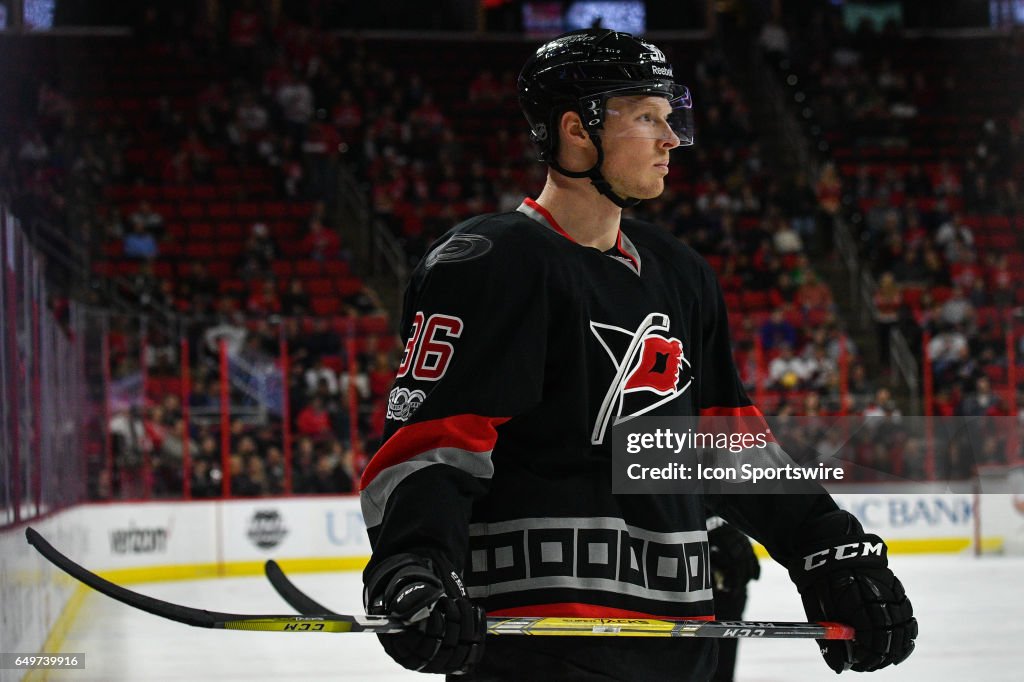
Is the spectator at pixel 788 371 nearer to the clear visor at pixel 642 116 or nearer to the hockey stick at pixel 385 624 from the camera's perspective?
the clear visor at pixel 642 116

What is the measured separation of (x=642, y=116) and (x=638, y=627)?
727mm

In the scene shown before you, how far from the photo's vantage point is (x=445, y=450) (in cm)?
173

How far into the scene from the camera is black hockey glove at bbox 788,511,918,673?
6.23ft

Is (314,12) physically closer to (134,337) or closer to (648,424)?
(134,337)

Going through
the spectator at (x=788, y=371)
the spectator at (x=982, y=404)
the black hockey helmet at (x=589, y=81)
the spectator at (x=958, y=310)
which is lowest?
the spectator at (x=982, y=404)

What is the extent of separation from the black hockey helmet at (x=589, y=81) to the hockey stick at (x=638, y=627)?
0.59 m

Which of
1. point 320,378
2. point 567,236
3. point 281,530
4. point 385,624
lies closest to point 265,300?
point 320,378

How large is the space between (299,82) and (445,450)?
1367 cm

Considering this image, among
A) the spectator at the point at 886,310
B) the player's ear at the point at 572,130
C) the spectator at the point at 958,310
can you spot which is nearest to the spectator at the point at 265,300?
the spectator at the point at 886,310

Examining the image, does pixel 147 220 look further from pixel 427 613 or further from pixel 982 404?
pixel 427 613

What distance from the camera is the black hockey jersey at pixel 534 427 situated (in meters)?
1.74

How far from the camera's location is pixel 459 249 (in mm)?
1821

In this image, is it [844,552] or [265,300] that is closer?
[844,552]

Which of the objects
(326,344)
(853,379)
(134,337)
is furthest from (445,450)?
(853,379)
